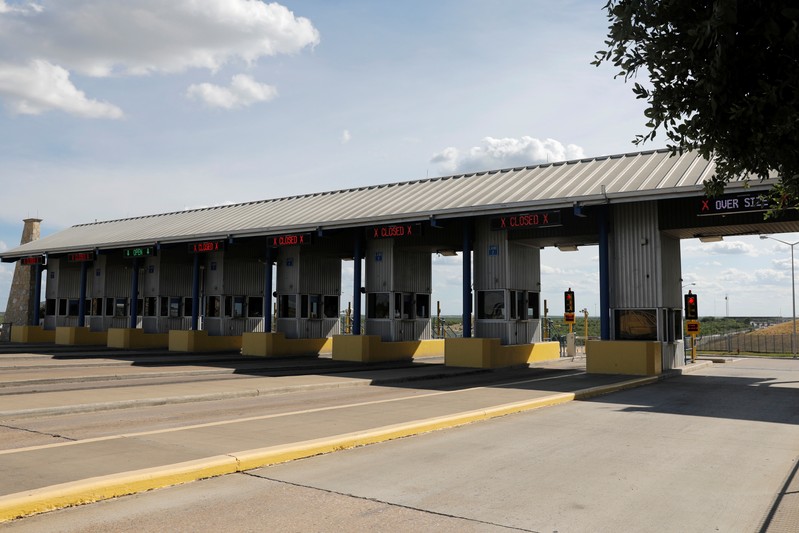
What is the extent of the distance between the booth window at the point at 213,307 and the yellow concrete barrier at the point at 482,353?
14.6 m

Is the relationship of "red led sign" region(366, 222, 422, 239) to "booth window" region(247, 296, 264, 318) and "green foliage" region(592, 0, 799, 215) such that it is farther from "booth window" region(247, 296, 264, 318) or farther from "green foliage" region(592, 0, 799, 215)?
"green foliage" region(592, 0, 799, 215)

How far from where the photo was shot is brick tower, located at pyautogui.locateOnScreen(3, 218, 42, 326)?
143ft

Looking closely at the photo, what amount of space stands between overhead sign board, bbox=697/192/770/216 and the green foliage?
494 inches

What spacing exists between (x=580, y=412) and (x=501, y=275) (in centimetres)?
1175

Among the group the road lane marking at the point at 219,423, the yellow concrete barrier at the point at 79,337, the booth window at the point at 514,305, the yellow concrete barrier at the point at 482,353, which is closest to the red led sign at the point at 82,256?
the yellow concrete barrier at the point at 79,337

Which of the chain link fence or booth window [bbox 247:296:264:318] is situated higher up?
booth window [bbox 247:296:264:318]

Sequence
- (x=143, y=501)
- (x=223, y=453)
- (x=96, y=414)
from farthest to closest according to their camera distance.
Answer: (x=96, y=414) → (x=223, y=453) → (x=143, y=501)

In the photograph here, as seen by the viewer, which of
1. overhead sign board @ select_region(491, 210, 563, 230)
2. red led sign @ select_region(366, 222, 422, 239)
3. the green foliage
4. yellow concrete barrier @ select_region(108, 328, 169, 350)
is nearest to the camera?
the green foliage

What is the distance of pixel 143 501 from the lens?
21.4 feet

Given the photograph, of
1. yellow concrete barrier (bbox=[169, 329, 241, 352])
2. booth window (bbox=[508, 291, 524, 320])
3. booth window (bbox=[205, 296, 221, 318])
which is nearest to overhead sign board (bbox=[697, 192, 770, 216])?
booth window (bbox=[508, 291, 524, 320])

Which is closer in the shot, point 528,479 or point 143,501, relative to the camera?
point 143,501

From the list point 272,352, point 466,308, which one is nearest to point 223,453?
point 466,308

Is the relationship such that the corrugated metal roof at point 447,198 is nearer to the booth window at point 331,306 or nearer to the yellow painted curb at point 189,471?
the booth window at point 331,306

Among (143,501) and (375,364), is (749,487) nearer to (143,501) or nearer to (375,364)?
(143,501)
